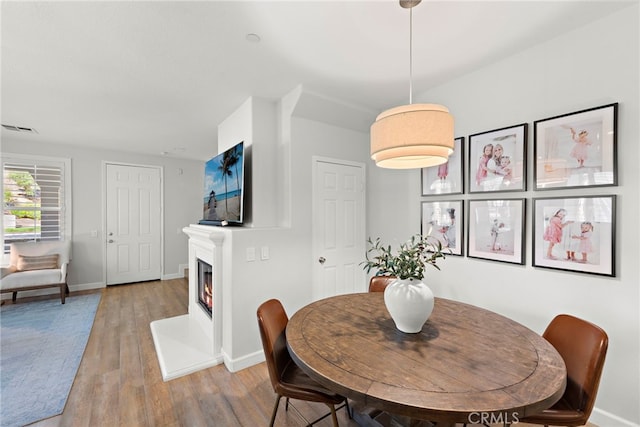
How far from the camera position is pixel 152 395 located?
82.2 inches

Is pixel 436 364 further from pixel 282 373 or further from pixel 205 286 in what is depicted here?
pixel 205 286

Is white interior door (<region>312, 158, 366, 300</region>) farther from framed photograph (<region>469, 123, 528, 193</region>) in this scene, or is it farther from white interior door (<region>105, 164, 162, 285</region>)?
white interior door (<region>105, 164, 162, 285</region>)

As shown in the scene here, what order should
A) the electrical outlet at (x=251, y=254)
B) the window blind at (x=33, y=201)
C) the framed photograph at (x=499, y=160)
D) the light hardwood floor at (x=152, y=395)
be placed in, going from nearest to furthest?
the light hardwood floor at (x=152, y=395) < the framed photograph at (x=499, y=160) < the electrical outlet at (x=251, y=254) < the window blind at (x=33, y=201)

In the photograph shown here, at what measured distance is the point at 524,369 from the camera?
111 centimetres

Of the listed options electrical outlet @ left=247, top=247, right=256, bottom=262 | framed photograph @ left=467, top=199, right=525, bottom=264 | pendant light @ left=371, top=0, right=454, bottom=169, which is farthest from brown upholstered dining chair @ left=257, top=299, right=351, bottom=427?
framed photograph @ left=467, top=199, right=525, bottom=264

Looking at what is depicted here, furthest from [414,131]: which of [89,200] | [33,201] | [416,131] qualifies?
[33,201]

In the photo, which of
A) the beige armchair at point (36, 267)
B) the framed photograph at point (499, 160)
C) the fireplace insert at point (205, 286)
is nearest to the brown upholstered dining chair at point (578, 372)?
the framed photograph at point (499, 160)

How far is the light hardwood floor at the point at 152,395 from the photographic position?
6.07 feet

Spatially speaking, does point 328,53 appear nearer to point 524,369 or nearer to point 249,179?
point 249,179

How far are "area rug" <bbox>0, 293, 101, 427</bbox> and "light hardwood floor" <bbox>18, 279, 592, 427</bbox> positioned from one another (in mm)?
105

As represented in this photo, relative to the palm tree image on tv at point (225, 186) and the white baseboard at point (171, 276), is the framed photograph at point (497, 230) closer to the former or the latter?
the palm tree image on tv at point (225, 186)

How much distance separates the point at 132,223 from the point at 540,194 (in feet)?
20.2

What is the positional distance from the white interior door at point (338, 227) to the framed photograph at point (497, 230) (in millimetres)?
1289

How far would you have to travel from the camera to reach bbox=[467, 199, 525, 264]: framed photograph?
6.86 ft
